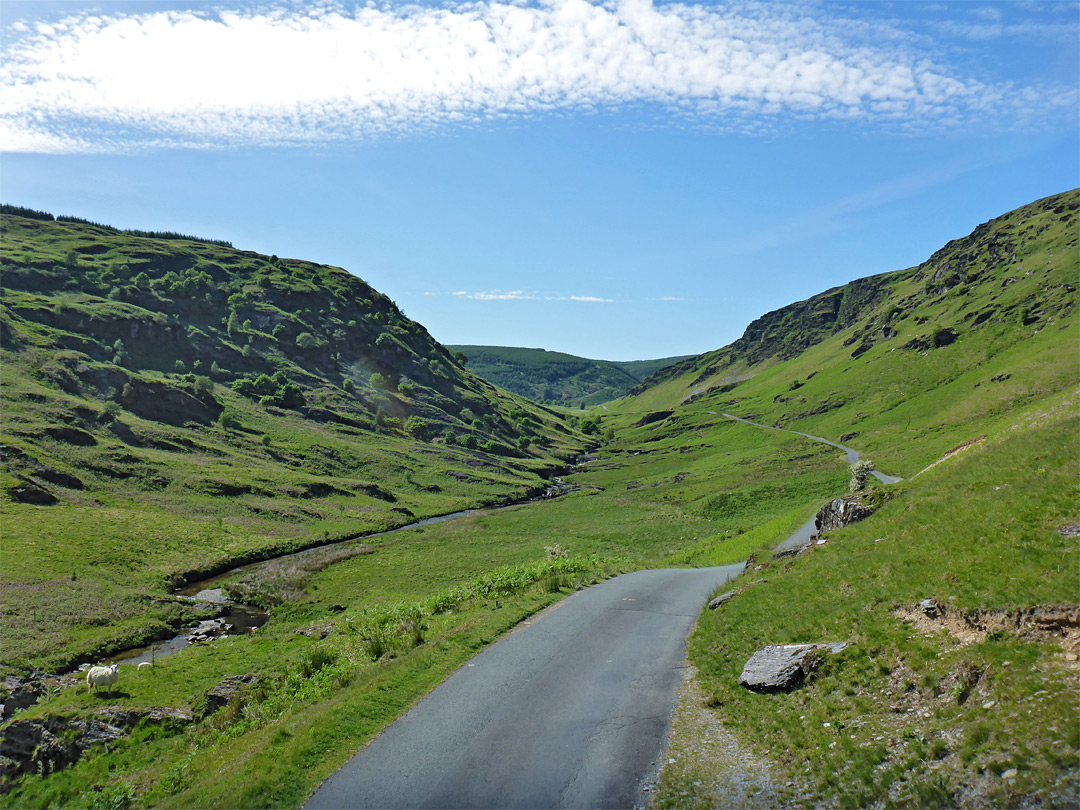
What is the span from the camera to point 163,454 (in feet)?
329

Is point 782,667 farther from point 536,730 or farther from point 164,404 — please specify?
point 164,404

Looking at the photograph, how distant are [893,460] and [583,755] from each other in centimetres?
7686

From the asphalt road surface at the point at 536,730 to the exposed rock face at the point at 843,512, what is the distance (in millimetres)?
14136

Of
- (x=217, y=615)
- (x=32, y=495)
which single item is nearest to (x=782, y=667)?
(x=217, y=615)

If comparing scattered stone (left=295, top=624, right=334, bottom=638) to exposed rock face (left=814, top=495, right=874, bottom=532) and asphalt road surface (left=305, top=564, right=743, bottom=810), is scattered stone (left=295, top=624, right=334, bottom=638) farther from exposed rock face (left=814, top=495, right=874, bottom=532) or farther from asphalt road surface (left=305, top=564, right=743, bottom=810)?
exposed rock face (left=814, top=495, right=874, bottom=532)

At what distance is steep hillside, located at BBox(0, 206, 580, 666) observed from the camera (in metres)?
52.2

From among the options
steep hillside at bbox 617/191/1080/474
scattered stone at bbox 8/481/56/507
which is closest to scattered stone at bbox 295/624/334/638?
scattered stone at bbox 8/481/56/507

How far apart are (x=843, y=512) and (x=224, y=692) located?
35.0 m

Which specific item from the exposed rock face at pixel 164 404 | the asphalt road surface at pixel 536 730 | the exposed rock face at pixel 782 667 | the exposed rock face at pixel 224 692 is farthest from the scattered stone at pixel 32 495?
the exposed rock face at pixel 782 667

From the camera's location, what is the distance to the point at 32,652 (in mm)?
34625

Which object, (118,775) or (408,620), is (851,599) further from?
(118,775)

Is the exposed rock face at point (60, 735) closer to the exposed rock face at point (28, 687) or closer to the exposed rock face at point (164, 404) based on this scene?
the exposed rock face at point (28, 687)

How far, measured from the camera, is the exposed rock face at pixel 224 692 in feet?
89.4

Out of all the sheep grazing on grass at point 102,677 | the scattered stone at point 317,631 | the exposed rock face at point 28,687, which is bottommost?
the scattered stone at point 317,631
